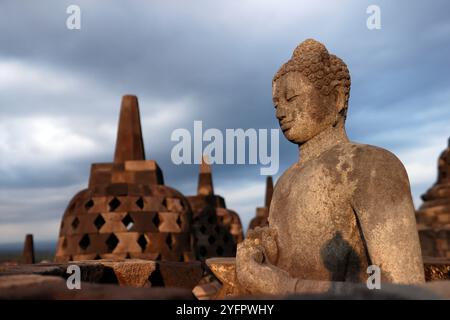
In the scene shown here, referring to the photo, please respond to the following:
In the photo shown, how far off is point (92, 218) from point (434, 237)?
24.2ft

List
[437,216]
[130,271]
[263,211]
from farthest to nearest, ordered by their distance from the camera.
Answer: [263,211] < [437,216] < [130,271]

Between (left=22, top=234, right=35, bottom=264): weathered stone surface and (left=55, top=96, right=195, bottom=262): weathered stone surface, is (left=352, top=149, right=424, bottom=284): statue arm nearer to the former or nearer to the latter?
(left=55, top=96, right=195, bottom=262): weathered stone surface

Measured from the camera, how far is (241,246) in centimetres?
284

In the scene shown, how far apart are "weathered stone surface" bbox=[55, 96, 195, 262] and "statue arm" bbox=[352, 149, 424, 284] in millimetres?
6783

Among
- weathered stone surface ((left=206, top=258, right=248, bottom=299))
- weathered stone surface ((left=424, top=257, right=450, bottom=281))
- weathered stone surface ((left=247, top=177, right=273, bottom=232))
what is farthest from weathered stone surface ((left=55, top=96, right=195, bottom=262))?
weathered stone surface ((left=247, top=177, right=273, bottom=232))

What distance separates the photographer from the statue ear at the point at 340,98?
3.08 m

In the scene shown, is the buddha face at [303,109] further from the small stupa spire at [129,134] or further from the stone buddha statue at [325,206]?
the small stupa spire at [129,134]

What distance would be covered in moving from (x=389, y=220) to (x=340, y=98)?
3.31ft

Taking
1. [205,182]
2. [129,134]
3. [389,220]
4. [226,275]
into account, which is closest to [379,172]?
[389,220]

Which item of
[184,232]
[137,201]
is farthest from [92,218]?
[184,232]

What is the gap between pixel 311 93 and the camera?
3006 mm

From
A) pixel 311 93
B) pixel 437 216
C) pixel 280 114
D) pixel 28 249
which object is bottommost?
pixel 28 249

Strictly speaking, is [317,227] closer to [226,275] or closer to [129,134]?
[226,275]
